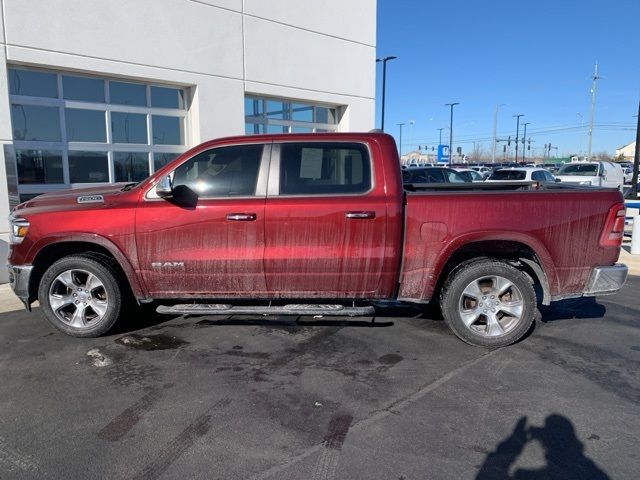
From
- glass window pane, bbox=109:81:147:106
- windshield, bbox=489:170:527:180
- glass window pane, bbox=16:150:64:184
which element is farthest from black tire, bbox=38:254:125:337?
windshield, bbox=489:170:527:180

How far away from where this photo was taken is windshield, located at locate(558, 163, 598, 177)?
882 inches

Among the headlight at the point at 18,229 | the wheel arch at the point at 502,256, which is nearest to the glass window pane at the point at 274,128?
the headlight at the point at 18,229

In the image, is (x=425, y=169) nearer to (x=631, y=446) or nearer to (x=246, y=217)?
(x=246, y=217)

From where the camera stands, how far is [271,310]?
4793mm

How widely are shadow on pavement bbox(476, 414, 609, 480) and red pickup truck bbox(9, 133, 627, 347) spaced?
149 centimetres

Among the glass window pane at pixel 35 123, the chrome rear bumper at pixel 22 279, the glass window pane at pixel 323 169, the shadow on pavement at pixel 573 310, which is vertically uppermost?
the glass window pane at pixel 35 123

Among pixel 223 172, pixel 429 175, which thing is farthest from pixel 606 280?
pixel 429 175

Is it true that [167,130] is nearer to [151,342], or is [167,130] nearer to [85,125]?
[85,125]

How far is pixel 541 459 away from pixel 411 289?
204cm

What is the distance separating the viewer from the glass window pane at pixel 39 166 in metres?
8.02

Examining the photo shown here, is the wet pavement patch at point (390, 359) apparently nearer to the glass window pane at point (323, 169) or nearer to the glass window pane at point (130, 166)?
the glass window pane at point (323, 169)

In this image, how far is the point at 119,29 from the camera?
855cm

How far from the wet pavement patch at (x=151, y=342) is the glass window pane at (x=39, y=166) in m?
4.49

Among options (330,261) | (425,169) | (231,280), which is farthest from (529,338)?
(425,169)
